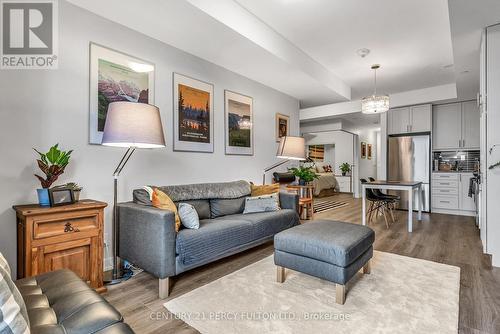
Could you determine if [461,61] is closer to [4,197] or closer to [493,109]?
[493,109]

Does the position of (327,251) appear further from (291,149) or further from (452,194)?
(452,194)

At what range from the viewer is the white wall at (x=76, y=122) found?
6.79 ft

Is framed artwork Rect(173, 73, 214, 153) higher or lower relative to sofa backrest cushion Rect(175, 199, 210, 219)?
higher

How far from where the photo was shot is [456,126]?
5.50 m

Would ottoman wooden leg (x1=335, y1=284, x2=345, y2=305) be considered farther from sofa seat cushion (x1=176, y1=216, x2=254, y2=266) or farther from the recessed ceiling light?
the recessed ceiling light

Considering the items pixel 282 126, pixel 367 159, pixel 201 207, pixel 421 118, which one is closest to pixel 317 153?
pixel 367 159

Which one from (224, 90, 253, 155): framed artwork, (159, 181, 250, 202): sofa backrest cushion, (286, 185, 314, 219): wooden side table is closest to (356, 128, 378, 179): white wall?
(286, 185, 314, 219): wooden side table

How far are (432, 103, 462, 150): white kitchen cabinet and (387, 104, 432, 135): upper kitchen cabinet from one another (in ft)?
0.91

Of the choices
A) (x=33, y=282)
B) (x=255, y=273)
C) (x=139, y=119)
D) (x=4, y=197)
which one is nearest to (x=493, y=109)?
(x=255, y=273)

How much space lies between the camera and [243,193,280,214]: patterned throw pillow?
337cm

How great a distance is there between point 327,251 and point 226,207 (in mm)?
1648

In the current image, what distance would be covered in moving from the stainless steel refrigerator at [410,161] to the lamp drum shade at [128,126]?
5.57 m

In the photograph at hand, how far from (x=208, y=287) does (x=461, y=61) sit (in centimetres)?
433

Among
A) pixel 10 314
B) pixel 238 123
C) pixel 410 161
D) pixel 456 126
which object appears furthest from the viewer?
pixel 410 161
